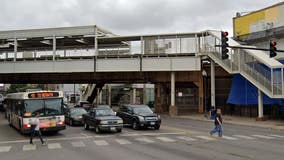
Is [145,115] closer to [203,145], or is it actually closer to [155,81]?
[203,145]

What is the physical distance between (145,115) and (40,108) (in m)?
7.42

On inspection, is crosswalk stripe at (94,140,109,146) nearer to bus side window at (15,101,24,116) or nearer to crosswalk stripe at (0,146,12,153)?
crosswalk stripe at (0,146,12,153)

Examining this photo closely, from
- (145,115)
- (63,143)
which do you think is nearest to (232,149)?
(63,143)

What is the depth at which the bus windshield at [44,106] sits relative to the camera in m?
21.9

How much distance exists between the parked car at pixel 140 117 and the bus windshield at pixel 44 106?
5901 mm

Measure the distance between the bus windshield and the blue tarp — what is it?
2172 centimetres

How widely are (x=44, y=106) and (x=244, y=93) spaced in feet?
78.6

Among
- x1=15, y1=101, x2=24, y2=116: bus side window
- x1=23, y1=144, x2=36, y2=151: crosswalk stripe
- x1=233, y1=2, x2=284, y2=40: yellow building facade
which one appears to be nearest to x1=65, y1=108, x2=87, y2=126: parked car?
x1=15, y1=101, x2=24, y2=116: bus side window

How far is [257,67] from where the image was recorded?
36312 mm

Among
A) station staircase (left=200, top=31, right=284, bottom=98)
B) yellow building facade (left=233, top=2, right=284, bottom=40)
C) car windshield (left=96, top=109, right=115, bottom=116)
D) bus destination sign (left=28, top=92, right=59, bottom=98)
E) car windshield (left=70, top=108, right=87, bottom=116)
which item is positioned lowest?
car windshield (left=70, top=108, right=87, bottom=116)

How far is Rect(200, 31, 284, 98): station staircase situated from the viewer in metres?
33.6

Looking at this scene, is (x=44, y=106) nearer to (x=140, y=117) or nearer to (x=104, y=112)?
(x=104, y=112)

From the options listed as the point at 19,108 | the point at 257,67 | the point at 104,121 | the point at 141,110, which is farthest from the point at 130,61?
the point at 19,108

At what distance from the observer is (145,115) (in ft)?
85.7
